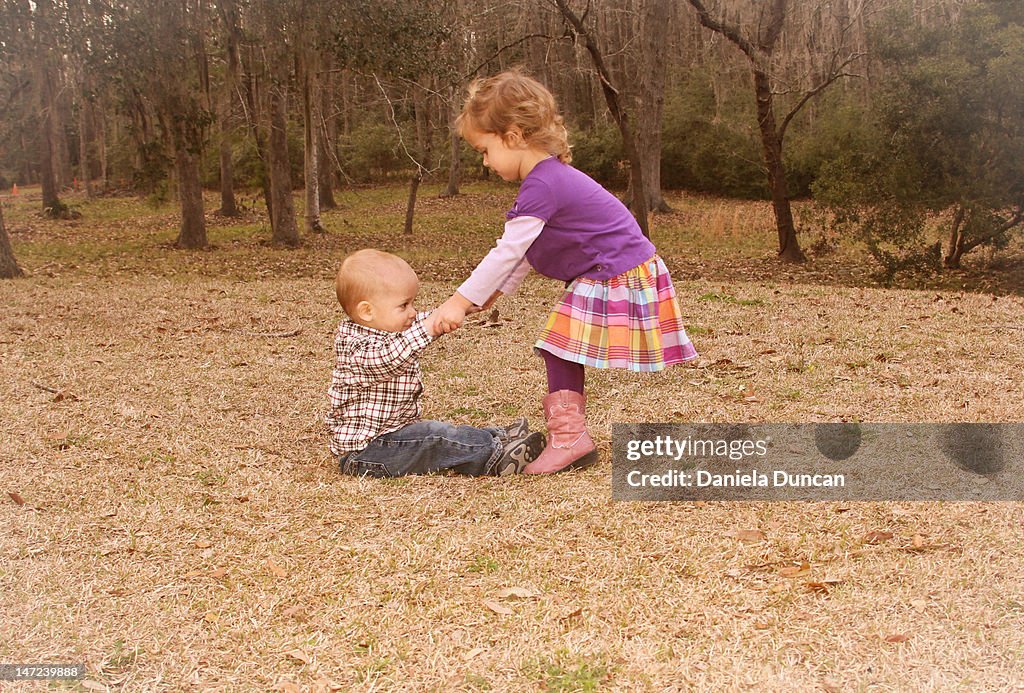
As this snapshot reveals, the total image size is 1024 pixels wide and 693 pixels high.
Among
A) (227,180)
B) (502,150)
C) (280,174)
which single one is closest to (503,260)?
(502,150)

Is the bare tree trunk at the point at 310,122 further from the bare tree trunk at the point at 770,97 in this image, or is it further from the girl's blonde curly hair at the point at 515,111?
the girl's blonde curly hair at the point at 515,111

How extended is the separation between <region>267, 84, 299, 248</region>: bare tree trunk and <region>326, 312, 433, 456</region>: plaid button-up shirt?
12.5 metres

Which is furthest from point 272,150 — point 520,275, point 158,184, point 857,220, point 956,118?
point 520,275

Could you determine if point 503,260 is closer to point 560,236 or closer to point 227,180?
point 560,236

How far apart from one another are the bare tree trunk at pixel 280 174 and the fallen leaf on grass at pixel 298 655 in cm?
1412

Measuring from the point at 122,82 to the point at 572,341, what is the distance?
12.2 m

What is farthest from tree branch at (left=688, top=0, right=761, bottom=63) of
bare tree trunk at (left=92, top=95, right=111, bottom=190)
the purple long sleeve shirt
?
bare tree trunk at (left=92, top=95, right=111, bottom=190)

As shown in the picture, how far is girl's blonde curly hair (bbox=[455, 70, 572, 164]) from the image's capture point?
387 centimetres

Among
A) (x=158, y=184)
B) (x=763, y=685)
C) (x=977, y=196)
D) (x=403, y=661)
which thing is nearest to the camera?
(x=763, y=685)

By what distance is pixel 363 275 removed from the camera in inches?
157

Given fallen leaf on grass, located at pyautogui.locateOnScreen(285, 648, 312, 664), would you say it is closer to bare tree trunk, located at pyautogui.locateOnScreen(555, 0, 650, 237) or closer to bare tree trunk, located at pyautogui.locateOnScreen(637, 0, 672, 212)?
bare tree trunk, located at pyautogui.locateOnScreen(555, 0, 650, 237)

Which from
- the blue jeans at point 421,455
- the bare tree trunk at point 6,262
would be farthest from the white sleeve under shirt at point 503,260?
the bare tree trunk at point 6,262

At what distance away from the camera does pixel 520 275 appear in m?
4.12

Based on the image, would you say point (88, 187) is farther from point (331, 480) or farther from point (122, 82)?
point (331, 480)
